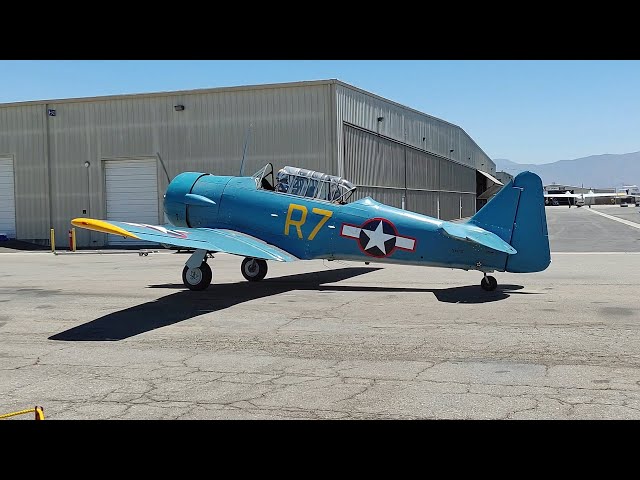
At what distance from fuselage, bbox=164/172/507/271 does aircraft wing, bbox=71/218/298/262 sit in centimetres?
41

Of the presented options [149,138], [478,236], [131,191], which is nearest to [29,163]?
[131,191]

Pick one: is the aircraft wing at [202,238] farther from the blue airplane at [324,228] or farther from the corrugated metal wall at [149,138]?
the corrugated metal wall at [149,138]

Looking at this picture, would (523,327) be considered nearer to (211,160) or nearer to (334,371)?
(334,371)

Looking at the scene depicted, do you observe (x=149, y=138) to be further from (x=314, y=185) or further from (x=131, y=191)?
(x=314, y=185)

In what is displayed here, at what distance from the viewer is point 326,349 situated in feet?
27.2

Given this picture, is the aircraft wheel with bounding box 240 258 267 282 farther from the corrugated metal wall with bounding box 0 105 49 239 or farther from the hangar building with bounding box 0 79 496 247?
the corrugated metal wall with bounding box 0 105 49 239

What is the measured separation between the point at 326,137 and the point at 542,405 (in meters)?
26.9

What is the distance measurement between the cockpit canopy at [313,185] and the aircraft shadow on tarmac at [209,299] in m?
2.07

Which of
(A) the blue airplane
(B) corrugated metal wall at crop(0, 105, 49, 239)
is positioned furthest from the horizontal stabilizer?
(B) corrugated metal wall at crop(0, 105, 49, 239)

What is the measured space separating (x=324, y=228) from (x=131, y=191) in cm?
2342

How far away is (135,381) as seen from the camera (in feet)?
22.3

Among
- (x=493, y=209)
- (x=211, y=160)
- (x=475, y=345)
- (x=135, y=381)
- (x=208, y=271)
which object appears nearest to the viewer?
(x=135, y=381)
